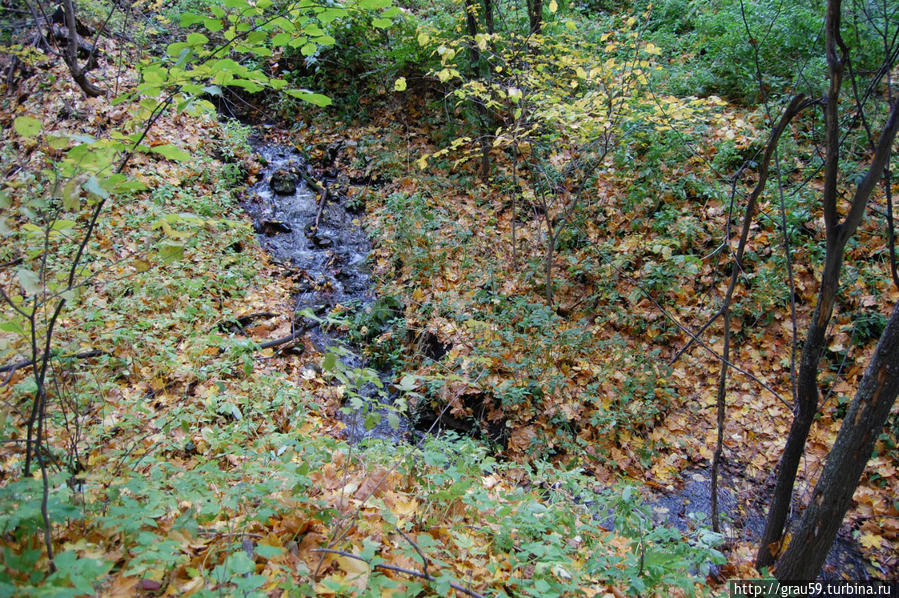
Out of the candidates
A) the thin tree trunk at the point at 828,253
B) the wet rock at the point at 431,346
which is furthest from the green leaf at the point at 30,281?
the wet rock at the point at 431,346

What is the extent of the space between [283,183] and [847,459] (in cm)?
877

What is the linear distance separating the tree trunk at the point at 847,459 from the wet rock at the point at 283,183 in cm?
856

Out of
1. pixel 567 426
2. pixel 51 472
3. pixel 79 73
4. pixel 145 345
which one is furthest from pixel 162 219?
pixel 79 73

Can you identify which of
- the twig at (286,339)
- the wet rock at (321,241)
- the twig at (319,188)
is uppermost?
the twig at (319,188)

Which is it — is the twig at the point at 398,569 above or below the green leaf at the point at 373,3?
below

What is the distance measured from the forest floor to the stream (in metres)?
0.17

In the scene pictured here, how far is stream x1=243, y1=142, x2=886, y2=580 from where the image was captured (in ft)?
12.6

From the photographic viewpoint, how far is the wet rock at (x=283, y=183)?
859 cm

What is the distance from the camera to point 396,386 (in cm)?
221

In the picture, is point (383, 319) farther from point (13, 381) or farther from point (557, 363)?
point (13, 381)

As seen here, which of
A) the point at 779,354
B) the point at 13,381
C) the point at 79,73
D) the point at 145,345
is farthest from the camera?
the point at 79,73

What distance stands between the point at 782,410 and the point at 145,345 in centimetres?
652

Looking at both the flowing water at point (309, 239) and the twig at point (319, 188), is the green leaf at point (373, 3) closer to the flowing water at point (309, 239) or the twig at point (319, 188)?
the flowing water at point (309, 239)

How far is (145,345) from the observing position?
430 centimetres
